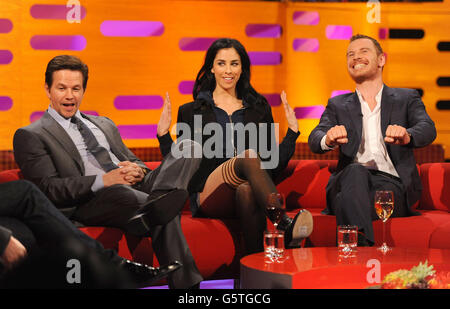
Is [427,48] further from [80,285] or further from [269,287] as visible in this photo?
[80,285]

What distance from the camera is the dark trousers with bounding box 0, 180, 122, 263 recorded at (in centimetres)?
256

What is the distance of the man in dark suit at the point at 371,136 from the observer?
3.35 meters

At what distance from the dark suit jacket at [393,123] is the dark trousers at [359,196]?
70 millimetres

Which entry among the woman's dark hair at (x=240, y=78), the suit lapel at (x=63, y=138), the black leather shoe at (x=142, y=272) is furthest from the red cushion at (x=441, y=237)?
the suit lapel at (x=63, y=138)

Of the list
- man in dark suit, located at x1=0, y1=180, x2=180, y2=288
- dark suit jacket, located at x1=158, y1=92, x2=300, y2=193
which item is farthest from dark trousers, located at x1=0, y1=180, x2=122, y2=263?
dark suit jacket, located at x1=158, y1=92, x2=300, y2=193

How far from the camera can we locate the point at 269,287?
2406 mm

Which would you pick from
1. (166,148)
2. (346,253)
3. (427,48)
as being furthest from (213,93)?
(427,48)

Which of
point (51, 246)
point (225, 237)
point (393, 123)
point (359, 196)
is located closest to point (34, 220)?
point (51, 246)

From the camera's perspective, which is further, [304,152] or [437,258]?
[304,152]

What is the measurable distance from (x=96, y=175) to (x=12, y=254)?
2.57 ft

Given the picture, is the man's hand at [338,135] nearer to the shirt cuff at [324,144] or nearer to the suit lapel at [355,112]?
the shirt cuff at [324,144]

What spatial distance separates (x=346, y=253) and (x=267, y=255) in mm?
343

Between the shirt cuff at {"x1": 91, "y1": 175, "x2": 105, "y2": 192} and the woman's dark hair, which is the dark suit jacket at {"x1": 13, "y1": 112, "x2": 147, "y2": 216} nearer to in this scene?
the shirt cuff at {"x1": 91, "y1": 175, "x2": 105, "y2": 192}

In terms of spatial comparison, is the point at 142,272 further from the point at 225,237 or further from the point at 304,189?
the point at 304,189
